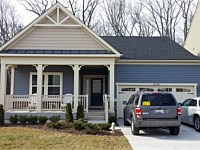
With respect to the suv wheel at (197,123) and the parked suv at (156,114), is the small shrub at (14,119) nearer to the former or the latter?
the parked suv at (156,114)

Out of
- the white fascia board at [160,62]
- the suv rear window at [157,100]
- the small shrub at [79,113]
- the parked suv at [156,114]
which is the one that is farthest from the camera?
the white fascia board at [160,62]

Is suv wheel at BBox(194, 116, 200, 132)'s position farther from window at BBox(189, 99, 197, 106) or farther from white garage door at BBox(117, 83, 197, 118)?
white garage door at BBox(117, 83, 197, 118)

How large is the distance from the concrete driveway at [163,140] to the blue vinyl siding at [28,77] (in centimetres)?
716

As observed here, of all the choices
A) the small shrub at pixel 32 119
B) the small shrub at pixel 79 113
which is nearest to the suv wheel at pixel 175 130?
the small shrub at pixel 79 113

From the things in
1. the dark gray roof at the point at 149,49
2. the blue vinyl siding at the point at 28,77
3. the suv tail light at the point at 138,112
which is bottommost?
the suv tail light at the point at 138,112

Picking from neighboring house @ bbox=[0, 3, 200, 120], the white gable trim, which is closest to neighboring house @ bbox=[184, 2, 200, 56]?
neighboring house @ bbox=[0, 3, 200, 120]

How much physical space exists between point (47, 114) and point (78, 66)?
10.9ft

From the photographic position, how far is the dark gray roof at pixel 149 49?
19041 mm

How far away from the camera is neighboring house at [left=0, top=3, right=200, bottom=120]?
626 inches

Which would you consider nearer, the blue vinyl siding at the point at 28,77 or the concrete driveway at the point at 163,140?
the concrete driveway at the point at 163,140

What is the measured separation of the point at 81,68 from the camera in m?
19.6

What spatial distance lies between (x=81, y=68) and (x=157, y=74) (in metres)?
5.42

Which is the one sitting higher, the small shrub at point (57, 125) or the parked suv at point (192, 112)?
the parked suv at point (192, 112)

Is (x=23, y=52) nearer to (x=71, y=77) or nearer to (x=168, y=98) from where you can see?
(x=71, y=77)
